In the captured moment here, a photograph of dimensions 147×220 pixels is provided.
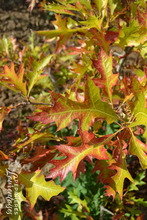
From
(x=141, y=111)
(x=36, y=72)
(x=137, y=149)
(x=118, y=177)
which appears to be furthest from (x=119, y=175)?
(x=36, y=72)

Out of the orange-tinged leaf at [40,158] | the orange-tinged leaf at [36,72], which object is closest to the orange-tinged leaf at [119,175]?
the orange-tinged leaf at [40,158]

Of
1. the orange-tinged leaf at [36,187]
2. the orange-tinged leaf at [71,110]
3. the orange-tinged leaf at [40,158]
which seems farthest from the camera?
the orange-tinged leaf at [40,158]

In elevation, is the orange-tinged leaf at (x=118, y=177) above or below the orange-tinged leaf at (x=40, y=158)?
above

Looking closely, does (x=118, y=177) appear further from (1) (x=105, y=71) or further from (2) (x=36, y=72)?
(2) (x=36, y=72)

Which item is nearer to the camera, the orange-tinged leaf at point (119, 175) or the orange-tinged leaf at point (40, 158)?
the orange-tinged leaf at point (119, 175)

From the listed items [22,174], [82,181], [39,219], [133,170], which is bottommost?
[133,170]

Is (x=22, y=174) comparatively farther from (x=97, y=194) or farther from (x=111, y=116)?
(x=97, y=194)

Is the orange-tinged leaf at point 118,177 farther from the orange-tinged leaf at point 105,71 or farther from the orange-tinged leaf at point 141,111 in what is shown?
the orange-tinged leaf at point 105,71

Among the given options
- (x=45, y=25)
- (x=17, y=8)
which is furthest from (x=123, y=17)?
(x=17, y=8)
